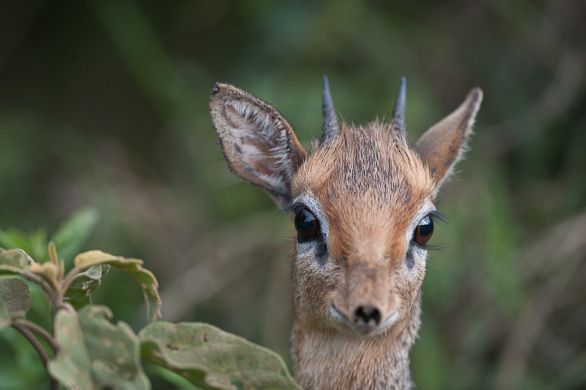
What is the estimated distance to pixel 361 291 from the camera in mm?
2299

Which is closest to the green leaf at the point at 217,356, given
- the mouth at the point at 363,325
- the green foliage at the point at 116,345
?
the green foliage at the point at 116,345

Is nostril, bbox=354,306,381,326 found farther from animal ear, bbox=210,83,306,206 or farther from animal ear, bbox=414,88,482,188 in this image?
animal ear, bbox=414,88,482,188

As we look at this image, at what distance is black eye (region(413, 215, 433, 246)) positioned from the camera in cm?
271

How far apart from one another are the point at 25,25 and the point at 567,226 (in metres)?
6.00

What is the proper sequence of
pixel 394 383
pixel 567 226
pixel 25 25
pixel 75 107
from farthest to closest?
pixel 75 107 → pixel 25 25 → pixel 567 226 → pixel 394 383

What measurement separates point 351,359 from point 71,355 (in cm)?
142

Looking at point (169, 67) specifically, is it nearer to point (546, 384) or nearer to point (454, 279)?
point (454, 279)

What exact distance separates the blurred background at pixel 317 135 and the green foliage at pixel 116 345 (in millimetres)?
2022

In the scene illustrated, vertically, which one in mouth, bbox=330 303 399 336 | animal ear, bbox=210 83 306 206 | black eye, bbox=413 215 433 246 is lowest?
mouth, bbox=330 303 399 336

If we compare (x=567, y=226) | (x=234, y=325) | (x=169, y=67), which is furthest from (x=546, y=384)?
(x=169, y=67)

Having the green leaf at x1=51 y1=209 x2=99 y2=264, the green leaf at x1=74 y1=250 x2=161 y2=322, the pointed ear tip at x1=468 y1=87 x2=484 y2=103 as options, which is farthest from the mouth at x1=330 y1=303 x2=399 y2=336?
the green leaf at x1=51 y1=209 x2=99 y2=264

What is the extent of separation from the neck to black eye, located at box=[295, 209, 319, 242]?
0.41 metres

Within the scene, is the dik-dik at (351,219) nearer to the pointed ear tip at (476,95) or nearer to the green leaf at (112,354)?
the pointed ear tip at (476,95)

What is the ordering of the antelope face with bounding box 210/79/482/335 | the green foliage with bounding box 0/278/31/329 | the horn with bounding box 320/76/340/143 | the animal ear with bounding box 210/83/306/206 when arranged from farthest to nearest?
the horn with bounding box 320/76/340/143, the animal ear with bounding box 210/83/306/206, the antelope face with bounding box 210/79/482/335, the green foliage with bounding box 0/278/31/329
